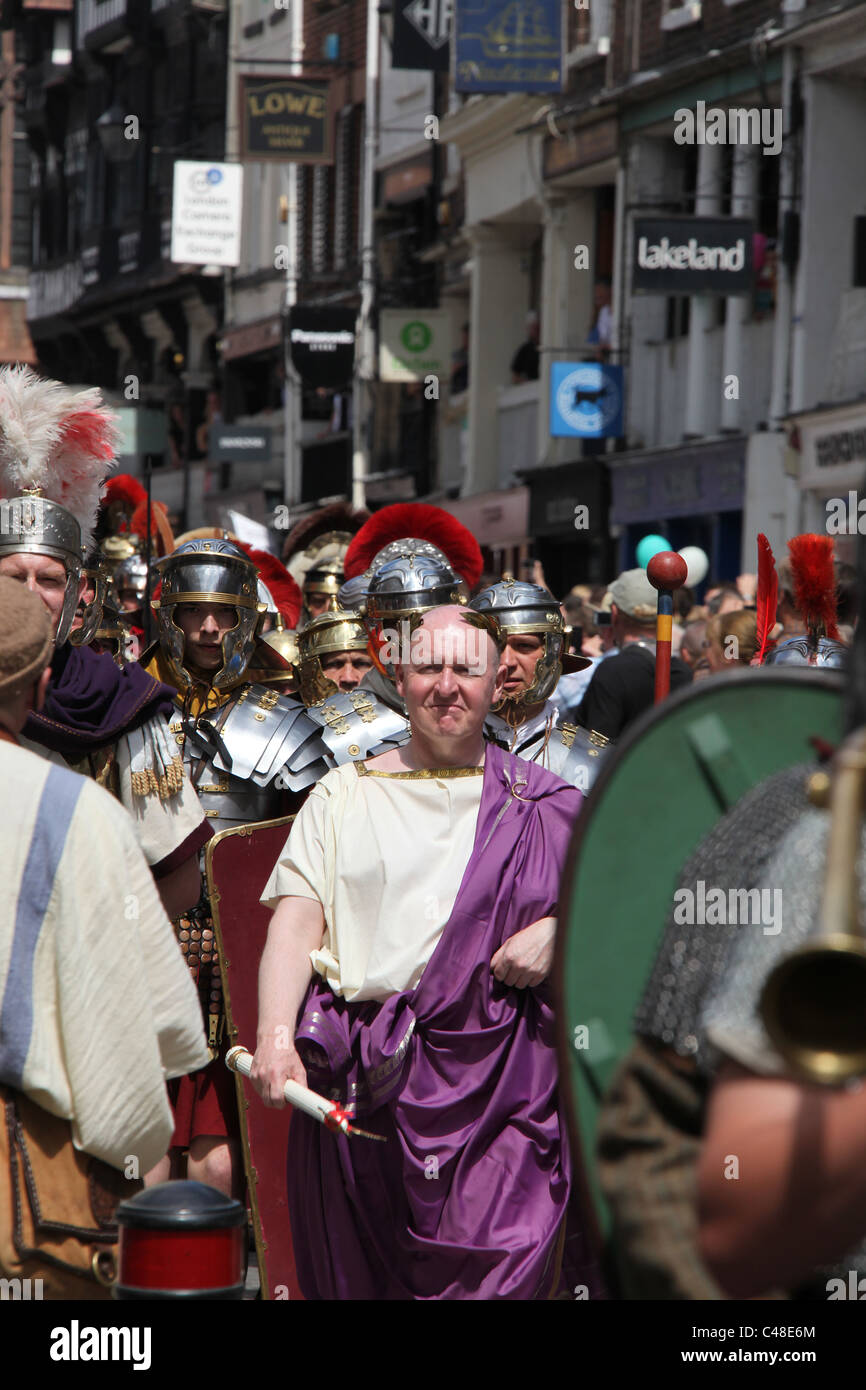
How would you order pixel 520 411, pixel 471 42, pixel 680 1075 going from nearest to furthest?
pixel 680 1075, pixel 471 42, pixel 520 411

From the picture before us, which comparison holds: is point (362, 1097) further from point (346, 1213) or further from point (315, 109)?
point (315, 109)

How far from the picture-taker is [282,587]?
10.2m

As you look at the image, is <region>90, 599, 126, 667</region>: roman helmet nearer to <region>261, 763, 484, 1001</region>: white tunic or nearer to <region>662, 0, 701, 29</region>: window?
<region>261, 763, 484, 1001</region>: white tunic

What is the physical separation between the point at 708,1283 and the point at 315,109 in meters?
26.8

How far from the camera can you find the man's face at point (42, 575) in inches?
196

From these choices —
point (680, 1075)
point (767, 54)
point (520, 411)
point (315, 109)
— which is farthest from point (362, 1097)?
point (315, 109)

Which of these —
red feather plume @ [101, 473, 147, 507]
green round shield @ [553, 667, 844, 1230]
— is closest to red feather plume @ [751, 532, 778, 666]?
green round shield @ [553, 667, 844, 1230]

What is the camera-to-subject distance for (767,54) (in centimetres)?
1864

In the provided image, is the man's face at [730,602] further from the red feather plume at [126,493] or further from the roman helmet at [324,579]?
the red feather plume at [126,493]

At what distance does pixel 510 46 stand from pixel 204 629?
51.2ft

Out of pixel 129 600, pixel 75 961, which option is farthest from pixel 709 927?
pixel 129 600

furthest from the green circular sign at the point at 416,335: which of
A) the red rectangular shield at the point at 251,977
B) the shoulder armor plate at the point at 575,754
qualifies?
the red rectangular shield at the point at 251,977

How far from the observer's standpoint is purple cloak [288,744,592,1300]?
15.8 ft

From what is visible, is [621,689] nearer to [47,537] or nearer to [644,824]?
[47,537]
